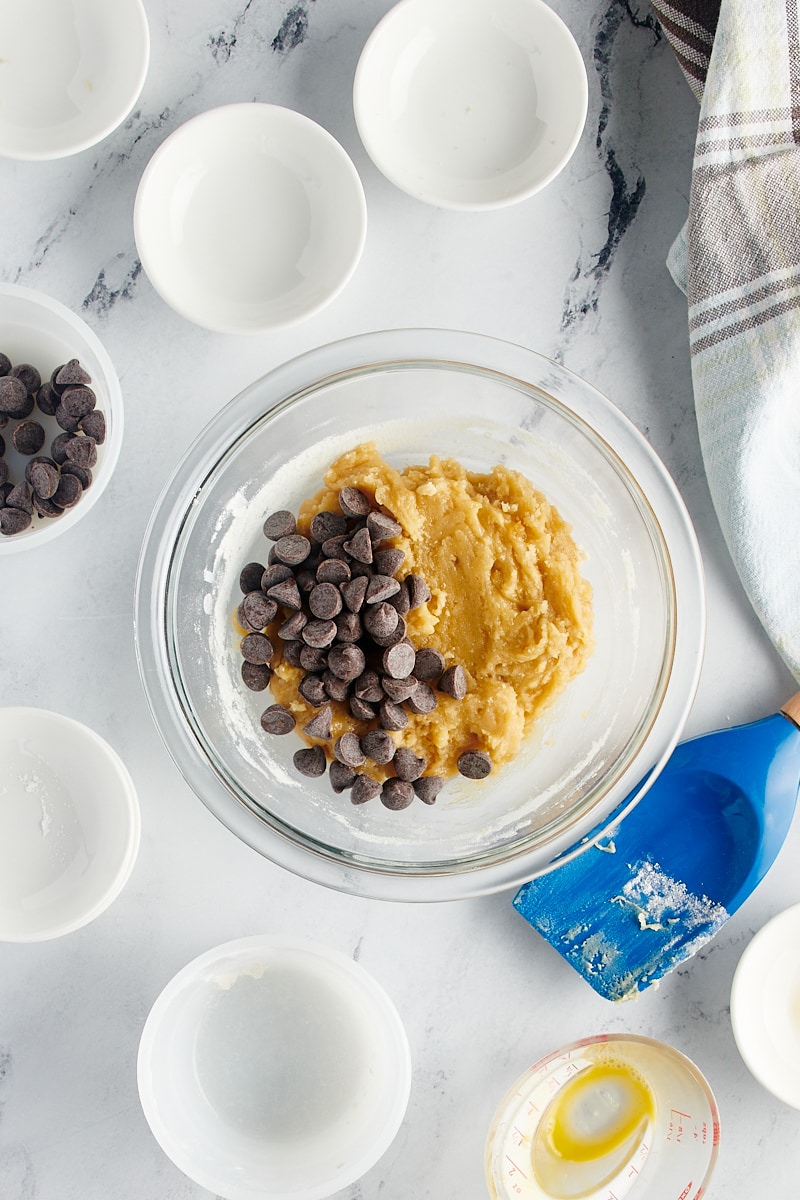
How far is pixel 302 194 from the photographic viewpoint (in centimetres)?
180

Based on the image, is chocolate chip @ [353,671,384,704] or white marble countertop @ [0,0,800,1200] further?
white marble countertop @ [0,0,800,1200]

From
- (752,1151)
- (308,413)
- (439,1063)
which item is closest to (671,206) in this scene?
(308,413)

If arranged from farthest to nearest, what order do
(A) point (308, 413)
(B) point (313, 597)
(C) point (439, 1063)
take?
(C) point (439, 1063) → (A) point (308, 413) → (B) point (313, 597)

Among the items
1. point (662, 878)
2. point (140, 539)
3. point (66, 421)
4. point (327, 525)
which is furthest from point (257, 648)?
point (662, 878)

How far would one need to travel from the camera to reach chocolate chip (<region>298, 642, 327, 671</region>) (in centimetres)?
169

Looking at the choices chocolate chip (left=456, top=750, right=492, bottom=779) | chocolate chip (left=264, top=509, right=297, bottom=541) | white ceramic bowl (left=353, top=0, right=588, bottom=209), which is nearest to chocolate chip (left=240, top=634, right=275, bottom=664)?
chocolate chip (left=264, top=509, right=297, bottom=541)

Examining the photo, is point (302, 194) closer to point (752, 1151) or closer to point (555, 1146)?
point (555, 1146)

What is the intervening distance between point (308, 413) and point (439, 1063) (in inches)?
57.2

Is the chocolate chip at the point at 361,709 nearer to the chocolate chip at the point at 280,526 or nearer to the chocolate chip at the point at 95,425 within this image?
the chocolate chip at the point at 280,526

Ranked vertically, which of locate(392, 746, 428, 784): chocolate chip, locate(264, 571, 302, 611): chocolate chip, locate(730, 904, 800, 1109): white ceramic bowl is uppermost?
locate(264, 571, 302, 611): chocolate chip

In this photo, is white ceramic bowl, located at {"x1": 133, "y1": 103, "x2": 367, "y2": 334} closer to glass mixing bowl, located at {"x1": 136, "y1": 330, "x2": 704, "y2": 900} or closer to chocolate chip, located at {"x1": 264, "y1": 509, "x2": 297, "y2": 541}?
glass mixing bowl, located at {"x1": 136, "y1": 330, "x2": 704, "y2": 900}

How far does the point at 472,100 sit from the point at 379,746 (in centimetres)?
134

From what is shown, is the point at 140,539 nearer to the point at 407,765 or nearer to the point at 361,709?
the point at 361,709

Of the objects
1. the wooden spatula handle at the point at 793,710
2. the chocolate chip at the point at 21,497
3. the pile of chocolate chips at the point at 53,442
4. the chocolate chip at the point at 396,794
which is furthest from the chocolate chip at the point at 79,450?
the wooden spatula handle at the point at 793,710
